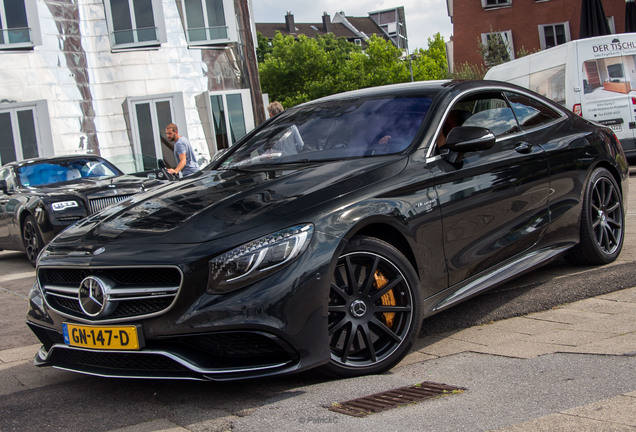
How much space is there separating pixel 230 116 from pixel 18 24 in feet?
21.0

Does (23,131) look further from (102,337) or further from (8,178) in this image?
(102,337)

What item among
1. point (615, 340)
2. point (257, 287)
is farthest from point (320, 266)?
point (615, 340)

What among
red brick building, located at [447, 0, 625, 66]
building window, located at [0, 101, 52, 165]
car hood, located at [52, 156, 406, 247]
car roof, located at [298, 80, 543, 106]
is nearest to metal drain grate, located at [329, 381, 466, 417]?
car hood, located at [52, 156, 406, 247]

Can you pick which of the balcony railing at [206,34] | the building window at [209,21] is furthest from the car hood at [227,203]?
the building window at [209,21]

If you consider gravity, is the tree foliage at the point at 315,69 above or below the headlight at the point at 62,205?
above

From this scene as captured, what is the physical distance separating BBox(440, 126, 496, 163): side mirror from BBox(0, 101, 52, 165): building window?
18275mm

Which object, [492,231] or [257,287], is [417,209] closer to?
[492,231]

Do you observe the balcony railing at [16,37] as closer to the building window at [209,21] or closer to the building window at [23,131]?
the building window at [23,131]

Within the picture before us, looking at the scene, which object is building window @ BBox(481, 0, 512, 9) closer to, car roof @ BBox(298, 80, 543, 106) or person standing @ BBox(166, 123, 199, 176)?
person standing @ BBox(166, 123, 199, 176)

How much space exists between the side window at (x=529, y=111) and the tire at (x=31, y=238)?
256 inches

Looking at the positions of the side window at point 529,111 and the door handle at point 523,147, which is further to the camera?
the side window at point 529,111

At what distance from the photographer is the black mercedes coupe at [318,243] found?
3574mm

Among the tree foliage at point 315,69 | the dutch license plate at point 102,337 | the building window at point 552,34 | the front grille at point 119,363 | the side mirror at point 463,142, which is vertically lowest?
the front grille at point 119,363

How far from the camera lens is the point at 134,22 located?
891 inches
